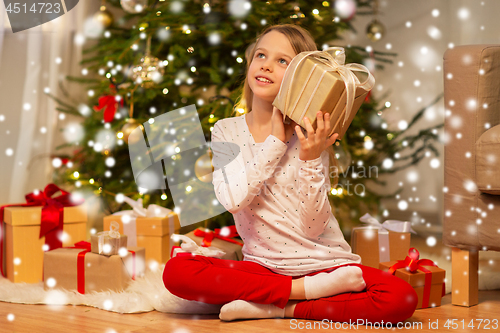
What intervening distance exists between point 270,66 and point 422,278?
63 cm

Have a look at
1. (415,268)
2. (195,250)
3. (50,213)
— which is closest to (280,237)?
(195,250)

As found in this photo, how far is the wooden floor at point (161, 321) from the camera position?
982 mm

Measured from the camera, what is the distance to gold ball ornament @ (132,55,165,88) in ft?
5.37

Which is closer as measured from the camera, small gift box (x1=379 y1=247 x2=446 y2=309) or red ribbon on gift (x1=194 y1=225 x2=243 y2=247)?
small gift box (x1=379 y1=247 x2=446 y2=309)

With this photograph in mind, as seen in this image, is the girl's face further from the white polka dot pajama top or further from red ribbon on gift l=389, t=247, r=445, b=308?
red ribbon on gift l=389, t=247, r=445, b=308

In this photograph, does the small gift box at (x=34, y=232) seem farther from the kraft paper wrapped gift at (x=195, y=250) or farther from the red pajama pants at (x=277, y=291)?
the red pajama pants at (x=277, y=291)

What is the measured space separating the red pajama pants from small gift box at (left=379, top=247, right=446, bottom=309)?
131mm

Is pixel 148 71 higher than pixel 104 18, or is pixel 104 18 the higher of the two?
pixel 104 18

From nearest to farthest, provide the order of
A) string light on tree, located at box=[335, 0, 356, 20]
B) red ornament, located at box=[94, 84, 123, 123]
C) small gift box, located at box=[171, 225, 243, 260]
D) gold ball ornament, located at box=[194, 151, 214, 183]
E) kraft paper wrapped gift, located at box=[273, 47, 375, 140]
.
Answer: kraft paper wrapped gift, located at box=[273, 47, 375, 140] → small gift box, located at box=[171, 225, 243, 260] → gold ball ornament, located at box=[194, 151, 214, 183] → red ornament, located at box=[94, 84, 123, 123] → string light on tree, located at box=[335, 0, 356, 20]

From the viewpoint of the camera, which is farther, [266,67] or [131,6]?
[131,6]

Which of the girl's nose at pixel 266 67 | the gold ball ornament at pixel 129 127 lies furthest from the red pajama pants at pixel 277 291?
the gold ball ornament at pixel 129 127

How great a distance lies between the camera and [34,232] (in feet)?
4.68

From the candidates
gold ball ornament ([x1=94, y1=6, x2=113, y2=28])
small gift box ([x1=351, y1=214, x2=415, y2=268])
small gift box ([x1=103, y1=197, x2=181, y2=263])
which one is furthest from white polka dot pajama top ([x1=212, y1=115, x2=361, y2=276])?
gold ball ornament ([x1=94, y1=6, x2=113, y2=28])

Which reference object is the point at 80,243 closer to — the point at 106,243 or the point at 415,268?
the point at 106,243
